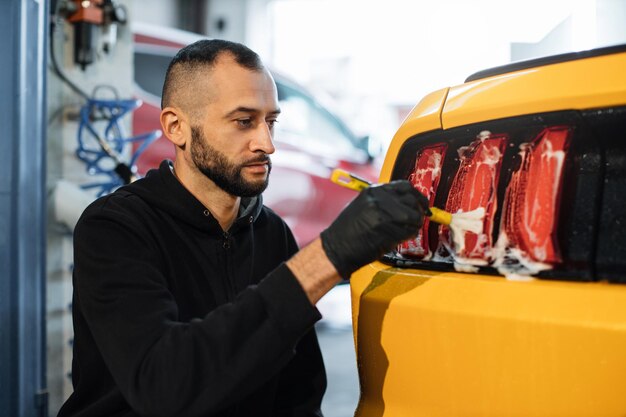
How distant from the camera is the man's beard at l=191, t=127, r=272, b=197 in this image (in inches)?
59.4

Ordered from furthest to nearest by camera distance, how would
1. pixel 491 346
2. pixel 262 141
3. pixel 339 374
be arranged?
1. pixel 339 374
2. pixel 262 141
3. pixel 491 346

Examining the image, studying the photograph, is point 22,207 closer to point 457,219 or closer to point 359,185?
point 359,185

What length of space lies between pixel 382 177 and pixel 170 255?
0.51 m

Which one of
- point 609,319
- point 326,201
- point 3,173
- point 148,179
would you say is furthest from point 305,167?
point 609,319

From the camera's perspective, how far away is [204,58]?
154cm

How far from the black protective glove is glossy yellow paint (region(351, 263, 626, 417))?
0.14 m

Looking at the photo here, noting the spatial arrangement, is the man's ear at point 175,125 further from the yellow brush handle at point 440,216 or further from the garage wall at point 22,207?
the garage wall at point 22,207

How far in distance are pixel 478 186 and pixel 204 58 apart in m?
0.71

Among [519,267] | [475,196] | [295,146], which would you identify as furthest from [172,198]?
[295,146]

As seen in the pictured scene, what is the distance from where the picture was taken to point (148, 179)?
158 cm

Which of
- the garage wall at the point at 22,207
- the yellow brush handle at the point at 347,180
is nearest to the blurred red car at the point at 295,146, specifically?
the garage wall at the point at 22,207

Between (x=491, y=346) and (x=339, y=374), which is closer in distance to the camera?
(x=491, y=346)

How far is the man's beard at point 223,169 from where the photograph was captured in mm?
1509

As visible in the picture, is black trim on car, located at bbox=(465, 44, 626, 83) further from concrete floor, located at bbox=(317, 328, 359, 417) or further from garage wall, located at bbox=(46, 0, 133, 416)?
concrete floor, located at bbox=(317, 328, 359, 417)
